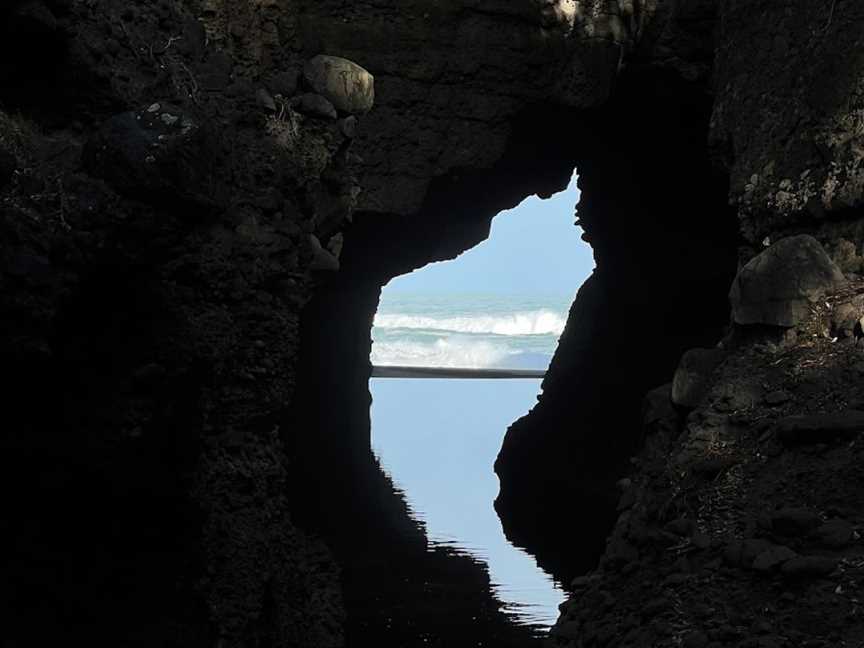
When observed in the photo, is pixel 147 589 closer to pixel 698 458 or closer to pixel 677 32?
pixel 698 458

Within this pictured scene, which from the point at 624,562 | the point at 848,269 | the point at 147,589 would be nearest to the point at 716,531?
the point at 624,562

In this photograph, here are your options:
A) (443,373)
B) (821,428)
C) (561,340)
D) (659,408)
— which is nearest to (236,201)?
(659,408)

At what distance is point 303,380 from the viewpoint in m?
12.0

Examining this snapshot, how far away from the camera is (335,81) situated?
6.22 m

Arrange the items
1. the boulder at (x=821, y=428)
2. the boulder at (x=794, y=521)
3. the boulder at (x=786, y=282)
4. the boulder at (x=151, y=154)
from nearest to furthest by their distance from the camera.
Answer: the boulder at (x=794, y=521) < the boulder at (x=821, y=428) < the boulder at (x=151, y=154) < the boulder at (x=786, y=282)

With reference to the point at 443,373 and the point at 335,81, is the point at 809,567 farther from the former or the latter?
the point at 443,373

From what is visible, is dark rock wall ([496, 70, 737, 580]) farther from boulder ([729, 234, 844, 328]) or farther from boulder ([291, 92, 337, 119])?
boulder ([729, 234, 844, 328])

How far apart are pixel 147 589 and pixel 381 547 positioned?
565 centimetres

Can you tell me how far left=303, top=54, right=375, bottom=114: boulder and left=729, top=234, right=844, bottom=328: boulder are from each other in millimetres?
2105

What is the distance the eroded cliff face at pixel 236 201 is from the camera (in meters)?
4.86

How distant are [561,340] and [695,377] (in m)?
8.83

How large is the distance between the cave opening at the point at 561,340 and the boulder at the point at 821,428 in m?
3.61

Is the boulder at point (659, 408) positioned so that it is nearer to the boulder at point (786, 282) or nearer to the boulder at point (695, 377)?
the boulder at point (695, 377)

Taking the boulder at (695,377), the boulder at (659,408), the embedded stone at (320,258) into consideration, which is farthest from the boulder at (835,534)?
the embedded stone at (320,258)
